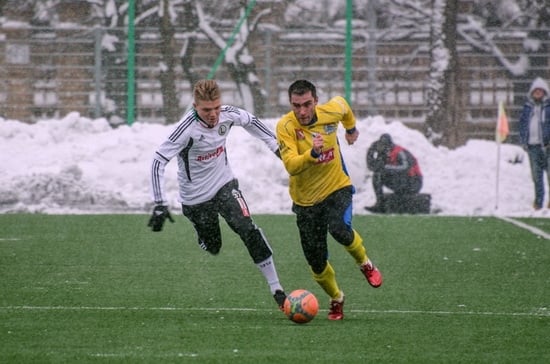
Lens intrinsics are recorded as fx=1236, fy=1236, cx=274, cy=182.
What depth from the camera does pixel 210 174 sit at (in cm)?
1053

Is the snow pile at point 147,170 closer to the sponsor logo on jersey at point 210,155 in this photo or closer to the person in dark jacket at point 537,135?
the person in dark jacket at point 537,135

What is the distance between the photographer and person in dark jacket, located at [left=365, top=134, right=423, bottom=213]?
20.5 m

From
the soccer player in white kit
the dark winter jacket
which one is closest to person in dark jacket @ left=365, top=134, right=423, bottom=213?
the dark winter jacket

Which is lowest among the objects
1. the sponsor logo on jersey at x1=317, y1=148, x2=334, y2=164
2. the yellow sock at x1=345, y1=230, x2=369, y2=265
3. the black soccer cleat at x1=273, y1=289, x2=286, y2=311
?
the black soccer cleat at x1=273, y1=289, x2=286, y2=311

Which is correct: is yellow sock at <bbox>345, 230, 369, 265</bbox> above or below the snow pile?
above

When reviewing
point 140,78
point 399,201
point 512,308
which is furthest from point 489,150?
point 512,308

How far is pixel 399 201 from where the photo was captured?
68.3ft

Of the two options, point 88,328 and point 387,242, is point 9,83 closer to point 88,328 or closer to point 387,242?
point 387,242

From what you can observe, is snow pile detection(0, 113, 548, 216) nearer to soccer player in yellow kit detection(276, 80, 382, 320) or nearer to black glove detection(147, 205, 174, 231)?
soccer player in yellow kit detection(276, 80, 382, 320)

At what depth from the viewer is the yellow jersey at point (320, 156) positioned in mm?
9727

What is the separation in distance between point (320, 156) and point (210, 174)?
4.31 feet

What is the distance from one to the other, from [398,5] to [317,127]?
61.5 ft

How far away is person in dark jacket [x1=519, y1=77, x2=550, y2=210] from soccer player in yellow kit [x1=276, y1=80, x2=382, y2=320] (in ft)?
37.5

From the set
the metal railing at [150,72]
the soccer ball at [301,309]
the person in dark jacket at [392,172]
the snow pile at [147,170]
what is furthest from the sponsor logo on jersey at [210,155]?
the metal railing at [150,72]
